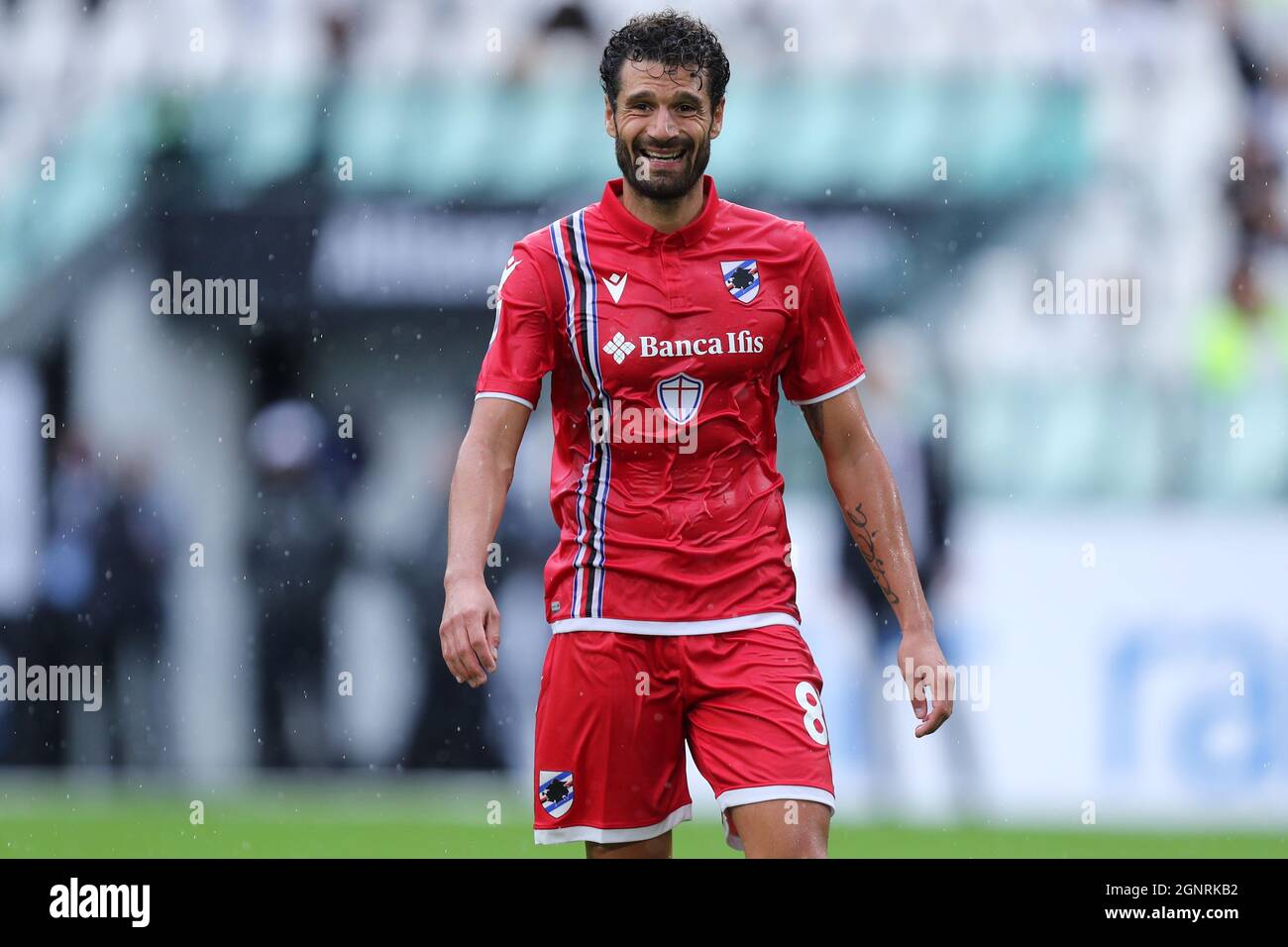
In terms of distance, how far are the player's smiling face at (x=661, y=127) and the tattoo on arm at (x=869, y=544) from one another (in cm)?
70

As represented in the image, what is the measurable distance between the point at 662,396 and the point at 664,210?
17.8 inches

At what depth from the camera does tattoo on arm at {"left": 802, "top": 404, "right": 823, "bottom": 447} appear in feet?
15.0

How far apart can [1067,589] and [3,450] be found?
6.02 m

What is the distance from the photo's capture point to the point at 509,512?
35.2ft

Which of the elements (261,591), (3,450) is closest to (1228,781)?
(261,591)

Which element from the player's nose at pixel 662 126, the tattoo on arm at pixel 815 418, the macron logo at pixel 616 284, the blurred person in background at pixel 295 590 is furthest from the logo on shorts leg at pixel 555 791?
the blurred person in background at pixel 295 590

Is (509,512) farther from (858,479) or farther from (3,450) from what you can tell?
(858,479)

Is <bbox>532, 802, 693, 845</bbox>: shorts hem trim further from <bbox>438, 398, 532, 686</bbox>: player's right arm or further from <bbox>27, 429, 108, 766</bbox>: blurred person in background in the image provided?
<bbox>27, 429, 108, 766</bbox>: blurred person in background

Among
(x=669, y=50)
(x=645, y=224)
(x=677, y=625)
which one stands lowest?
(x=677, y=625)

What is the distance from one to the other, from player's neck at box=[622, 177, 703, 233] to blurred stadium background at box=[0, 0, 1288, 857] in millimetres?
5636

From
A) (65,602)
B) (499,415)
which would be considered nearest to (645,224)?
(499,415)

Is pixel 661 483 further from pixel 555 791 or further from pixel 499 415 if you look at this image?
pixel 555 791

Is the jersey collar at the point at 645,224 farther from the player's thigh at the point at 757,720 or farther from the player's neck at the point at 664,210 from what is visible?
the player's thigh at the point at 757,720

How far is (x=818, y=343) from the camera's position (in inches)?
179
